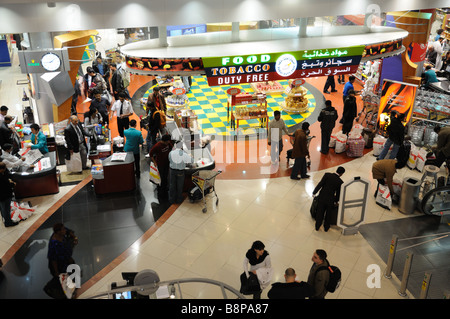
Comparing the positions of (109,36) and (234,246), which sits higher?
(109,36)

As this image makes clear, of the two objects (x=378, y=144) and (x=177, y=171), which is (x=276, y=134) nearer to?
(x=378, y=144)

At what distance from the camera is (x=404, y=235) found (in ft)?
30.7

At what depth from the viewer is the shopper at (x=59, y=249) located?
726 centimetres

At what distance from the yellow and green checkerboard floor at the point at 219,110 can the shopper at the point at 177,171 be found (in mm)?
4064

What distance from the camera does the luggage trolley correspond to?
9.91m

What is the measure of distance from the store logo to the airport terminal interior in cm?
33

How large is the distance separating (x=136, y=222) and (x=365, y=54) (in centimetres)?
717

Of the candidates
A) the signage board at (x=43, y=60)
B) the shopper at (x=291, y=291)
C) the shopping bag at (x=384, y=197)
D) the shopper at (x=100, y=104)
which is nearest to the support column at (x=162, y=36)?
the signage board at (x=43, y=60)

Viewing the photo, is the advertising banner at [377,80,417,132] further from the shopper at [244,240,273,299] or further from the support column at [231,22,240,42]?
the shopper at [244,240,273,299]

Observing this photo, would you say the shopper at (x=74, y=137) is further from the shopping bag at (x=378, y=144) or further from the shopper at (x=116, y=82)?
the shopping bag at (x=378, y=144)

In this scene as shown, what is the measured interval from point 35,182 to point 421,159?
8.98 metres
